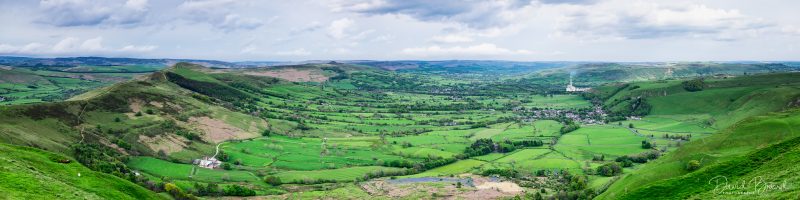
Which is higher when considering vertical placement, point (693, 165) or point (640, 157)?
point (693, 165)

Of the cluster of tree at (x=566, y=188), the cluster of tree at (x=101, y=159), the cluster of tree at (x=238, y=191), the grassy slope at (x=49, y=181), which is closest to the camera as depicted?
the grassy slope at (x=49, y=181)

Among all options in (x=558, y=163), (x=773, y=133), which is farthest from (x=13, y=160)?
(x=558, y=163)

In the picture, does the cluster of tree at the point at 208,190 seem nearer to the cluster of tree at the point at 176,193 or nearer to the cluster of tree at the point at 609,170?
the cluster of tree at the point at 176,193

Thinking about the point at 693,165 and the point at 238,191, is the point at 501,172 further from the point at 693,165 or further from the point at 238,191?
the point at 238,191

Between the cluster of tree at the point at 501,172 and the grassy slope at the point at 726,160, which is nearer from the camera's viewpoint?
the grassy slope at the point at 726,160

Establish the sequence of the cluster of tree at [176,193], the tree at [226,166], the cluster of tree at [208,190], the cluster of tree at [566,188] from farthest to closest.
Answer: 1. the tree at [226,166]
2. the cluster of tree at [208,190]
3. the cluster of tree at [566,188]
4. the cluster of tree at [176,193]

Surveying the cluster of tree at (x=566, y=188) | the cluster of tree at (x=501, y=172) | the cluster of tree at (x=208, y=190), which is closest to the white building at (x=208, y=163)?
the cluster of tree at (x=208, y=190)
